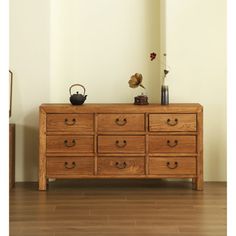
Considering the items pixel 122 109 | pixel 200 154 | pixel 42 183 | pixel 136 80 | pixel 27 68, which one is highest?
pixel 27 68

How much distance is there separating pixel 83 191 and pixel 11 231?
1.44 meters

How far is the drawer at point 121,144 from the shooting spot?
212 inches

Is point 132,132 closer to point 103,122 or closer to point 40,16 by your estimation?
point 103,122

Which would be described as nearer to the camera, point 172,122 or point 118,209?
point 118,209

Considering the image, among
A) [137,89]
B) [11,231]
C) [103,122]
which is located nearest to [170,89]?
[137,89]

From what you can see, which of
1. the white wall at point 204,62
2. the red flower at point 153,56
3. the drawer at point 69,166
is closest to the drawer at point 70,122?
the drawer at point 69,166

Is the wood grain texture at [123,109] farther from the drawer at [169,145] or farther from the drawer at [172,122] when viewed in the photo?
the drawer at [169,145]

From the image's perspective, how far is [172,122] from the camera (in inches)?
212

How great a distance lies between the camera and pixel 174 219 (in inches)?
169

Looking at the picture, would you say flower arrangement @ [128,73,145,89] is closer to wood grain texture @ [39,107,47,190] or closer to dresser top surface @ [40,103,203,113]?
dresser top surface @ [40,103,203,113]

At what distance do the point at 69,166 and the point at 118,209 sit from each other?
0.92 meters

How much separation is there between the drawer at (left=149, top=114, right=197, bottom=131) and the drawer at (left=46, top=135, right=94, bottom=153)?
54cm

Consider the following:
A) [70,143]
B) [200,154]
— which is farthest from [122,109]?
[200,154]

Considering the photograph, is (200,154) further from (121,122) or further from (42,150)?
(42,150)
